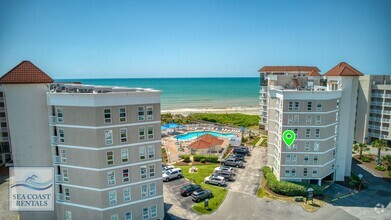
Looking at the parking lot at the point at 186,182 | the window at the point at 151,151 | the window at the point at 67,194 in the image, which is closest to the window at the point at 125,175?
the window at the point at 151,151

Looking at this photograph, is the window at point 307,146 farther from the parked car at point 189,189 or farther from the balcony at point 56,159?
the balcony at point 56,159

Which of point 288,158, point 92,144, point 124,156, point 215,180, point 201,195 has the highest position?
point 92,144

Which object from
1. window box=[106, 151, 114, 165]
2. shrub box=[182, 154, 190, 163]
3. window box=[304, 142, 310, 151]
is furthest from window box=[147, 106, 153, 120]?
shrub box=[182, 154, 190, 163]

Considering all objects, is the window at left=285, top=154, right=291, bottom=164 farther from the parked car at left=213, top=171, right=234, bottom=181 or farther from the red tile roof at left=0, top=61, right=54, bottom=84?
the red tile roof at left=0, top=61, right=54, bottom=84

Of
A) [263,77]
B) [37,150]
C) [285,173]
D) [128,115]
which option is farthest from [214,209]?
[263,77]

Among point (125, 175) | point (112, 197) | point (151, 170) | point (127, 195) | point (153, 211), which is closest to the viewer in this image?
point (112, 197)

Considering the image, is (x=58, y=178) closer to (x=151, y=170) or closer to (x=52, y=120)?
(x=52, y=120)

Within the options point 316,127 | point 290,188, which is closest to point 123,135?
point 290,188
